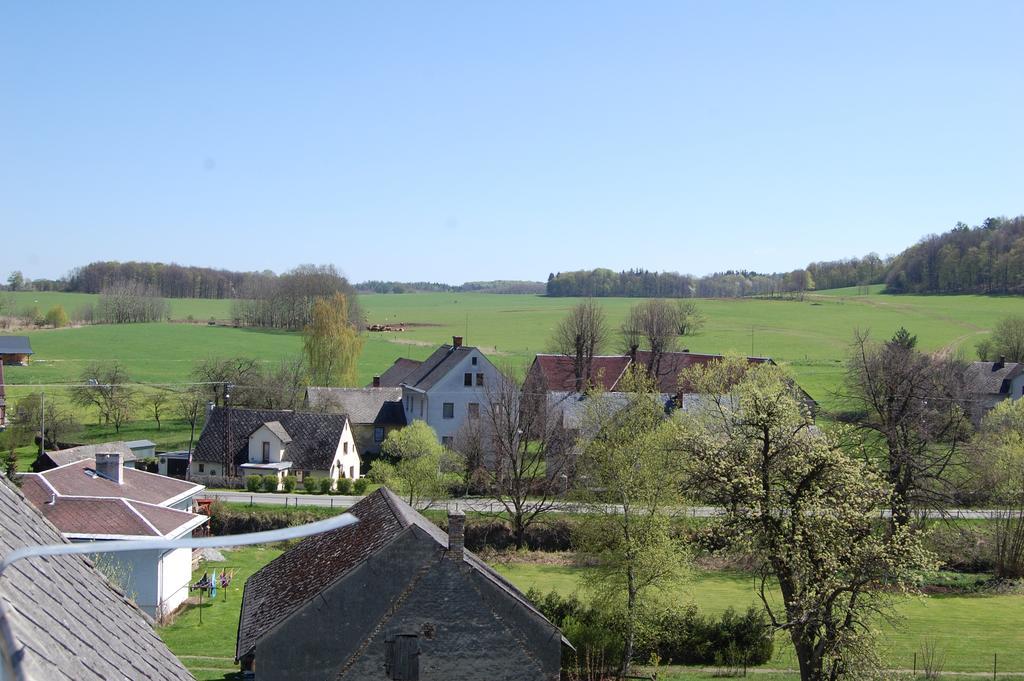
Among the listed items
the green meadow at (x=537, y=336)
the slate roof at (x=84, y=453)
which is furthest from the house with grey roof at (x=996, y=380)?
the slate roof at (x=84, y=453)

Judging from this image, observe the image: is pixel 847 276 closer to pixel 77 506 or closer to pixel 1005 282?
pixel 1005 282

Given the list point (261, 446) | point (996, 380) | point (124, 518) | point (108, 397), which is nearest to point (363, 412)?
point (261, 446)

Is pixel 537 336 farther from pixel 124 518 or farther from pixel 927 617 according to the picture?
pixel 124 518

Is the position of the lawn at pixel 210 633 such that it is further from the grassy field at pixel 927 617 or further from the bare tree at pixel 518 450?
the bare tree at pixel 518 450

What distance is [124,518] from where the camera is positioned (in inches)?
1494

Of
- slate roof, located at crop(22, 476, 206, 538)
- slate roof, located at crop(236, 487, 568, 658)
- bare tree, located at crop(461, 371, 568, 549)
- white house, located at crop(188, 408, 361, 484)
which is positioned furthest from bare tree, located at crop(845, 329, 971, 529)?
white house, located at crop(188, 408, 361, 484)

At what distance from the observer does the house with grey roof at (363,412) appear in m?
76.2

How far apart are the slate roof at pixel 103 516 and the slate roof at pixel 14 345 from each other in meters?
68.1

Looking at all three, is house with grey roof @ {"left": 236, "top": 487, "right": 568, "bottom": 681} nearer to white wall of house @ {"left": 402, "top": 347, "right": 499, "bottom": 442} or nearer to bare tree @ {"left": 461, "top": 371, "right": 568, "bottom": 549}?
bare tree @ {"left": 461, "top": 371, "right": 568, "bottom": 549}

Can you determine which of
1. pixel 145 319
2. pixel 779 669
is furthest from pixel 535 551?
pixel 145 319

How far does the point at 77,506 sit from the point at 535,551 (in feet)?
81.2

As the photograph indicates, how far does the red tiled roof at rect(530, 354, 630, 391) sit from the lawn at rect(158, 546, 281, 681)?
4097 centimetres

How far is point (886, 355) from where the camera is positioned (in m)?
63.3

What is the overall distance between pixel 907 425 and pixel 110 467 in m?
37.3
